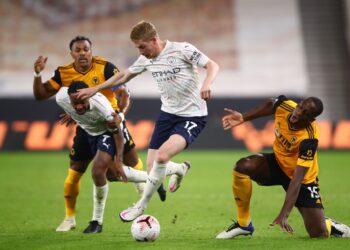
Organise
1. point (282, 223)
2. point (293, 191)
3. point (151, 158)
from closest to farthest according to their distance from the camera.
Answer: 1. point (282, 223)
2. point (293, 191)
3. point (151, 158)

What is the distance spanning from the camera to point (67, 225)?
8656 mm

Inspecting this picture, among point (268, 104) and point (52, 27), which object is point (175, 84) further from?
point (52, 27)

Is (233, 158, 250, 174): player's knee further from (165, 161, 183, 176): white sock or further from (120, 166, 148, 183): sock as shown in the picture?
(120, 166, 148, 183): sock

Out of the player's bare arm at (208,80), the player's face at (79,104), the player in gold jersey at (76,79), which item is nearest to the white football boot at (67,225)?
the player in gold jersey at (76,79)

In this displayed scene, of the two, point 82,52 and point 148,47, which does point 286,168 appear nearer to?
point 148,47

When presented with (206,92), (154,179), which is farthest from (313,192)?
(154,179)

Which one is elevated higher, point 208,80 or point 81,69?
point 81,69

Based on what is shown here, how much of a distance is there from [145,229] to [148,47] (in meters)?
1.92

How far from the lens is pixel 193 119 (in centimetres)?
844

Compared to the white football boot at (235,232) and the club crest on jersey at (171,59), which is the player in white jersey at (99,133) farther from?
the white football boot at (235,232)

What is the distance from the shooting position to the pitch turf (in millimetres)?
7465

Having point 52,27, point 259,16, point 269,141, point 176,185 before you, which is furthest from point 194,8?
point 176,185

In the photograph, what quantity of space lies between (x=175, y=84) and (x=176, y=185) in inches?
53.3

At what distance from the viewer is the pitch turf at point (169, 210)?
7.46m
